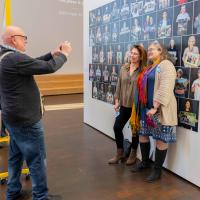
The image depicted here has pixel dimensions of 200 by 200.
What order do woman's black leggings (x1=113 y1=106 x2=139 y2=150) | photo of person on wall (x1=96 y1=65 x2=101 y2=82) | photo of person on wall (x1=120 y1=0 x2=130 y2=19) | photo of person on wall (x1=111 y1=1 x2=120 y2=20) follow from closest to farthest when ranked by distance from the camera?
woman's black leggings (x1=113 y1=106 x2=139 y2=150) < photo of person on wall (x1=120 y1=0 x2=130 y2=19) < photo of person on wall (x1=111 y1=1 x2=120 y2=20) < photo of person on wall (x1=96 y1=65 x2=101 y2=82)

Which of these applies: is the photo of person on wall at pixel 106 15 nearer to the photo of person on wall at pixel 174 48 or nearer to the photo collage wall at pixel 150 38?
the photo collage wall at pixel 150 38

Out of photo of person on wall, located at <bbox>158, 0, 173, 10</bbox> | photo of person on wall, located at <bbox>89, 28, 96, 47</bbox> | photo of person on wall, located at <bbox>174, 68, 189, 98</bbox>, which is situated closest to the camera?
photo of person on wall, located at <bbox>174, 68, 189, 98</bbox>

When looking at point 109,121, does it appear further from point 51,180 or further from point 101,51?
point 51,180

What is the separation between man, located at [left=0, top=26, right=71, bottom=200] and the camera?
2189 mm

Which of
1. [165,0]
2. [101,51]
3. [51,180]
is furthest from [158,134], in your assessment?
[101,51]

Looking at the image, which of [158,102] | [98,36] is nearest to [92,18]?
[98,36]

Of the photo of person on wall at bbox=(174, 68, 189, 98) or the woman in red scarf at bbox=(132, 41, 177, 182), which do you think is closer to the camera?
the woman in red scarf at bbox=(132, 41, 177, 182)

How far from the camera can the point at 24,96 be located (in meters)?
2.27

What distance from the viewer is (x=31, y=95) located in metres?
2.30

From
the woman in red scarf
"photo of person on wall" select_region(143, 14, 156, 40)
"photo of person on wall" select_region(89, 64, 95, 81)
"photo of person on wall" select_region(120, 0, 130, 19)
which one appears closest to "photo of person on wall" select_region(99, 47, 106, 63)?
"photo of person on wall" select_region(89, 64, 95, 81)

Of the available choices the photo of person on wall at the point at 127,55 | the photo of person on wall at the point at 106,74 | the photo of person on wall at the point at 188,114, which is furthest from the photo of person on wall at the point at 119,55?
the photo of person on wall at the point at 188,114

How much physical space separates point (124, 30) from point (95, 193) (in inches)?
85.6

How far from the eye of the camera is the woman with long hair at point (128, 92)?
128 inches

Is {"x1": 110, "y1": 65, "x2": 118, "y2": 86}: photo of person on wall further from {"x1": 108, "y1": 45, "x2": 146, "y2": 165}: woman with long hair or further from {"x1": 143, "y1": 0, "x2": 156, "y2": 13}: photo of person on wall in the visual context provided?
{"x1": 143, "y1": 0, "x2": 156, "y2": 13}: photo of person on wall
